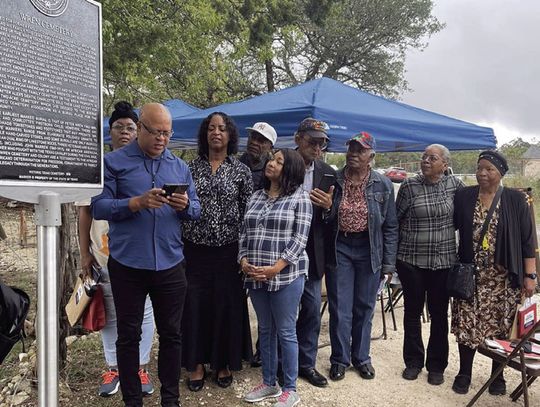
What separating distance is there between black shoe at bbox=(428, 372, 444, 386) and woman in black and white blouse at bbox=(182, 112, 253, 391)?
1510 millimetres

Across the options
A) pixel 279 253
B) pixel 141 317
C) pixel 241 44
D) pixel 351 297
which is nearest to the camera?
pixel 141 317

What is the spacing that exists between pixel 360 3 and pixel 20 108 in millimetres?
17581

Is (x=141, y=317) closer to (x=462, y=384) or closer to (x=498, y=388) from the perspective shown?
(x=462, y=384)

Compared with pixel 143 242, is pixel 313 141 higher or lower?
higher

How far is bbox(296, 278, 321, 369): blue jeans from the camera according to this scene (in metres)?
3.45

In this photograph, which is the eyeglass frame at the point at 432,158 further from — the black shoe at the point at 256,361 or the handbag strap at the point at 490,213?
the black shoe at the point at 256,361

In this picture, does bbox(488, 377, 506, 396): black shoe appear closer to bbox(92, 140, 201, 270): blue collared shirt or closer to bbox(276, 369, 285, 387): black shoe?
bbox(276, 369, 285, 387): black shoe

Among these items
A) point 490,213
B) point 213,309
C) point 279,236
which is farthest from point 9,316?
point 490,213

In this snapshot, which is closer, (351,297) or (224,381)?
(224,381)

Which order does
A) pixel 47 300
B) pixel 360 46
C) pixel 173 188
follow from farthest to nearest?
1. pixel 360 46
2. pixel 173 188
3. pixel 47 300

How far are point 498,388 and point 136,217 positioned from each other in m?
2.95

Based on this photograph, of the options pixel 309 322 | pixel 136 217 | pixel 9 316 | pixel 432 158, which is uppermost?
pixel 432 158

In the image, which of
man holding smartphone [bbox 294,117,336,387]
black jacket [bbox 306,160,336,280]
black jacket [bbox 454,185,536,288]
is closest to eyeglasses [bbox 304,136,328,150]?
man holding smartphone [bbox 294,117,336,387]

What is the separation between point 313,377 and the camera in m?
3.50
